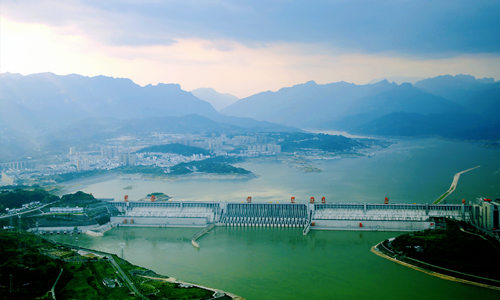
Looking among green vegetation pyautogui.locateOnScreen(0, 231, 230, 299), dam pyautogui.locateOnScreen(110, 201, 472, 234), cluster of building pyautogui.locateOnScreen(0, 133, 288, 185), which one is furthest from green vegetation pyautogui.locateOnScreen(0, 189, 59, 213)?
cluster of building pyautogui.locateOnScreen(0, 133, 288, 185)

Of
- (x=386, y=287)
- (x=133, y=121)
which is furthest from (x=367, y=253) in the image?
(x=133, y=121)

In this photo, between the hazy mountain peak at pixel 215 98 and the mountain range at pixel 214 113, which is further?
the hazy mountain peak at pixel 215 98

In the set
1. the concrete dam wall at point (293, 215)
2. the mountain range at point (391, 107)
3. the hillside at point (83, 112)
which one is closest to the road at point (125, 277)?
the concrete dam wall at point (293, 215)

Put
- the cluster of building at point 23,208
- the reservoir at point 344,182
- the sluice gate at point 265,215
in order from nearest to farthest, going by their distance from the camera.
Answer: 1. the sluice gate at point 265,215
2. the cluster of building at point 23,208
3. the reservoir at point 344,182

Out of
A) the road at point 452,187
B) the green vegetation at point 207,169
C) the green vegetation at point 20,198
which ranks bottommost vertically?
the green vegetation at point 20,198

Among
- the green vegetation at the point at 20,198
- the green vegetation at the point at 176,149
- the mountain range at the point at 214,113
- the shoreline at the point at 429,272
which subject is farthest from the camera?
the mountain range at the point at 214,113

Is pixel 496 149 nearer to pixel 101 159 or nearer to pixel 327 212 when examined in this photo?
pixel 327 212

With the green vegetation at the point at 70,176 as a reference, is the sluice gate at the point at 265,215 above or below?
below

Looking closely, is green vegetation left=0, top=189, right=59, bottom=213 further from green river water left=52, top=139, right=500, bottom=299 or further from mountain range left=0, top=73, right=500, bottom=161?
mountain range left=0, top=73, right=500, bottom=161

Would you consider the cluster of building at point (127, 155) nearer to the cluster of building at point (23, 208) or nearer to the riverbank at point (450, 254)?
the cluster of building at point (23, 208)
